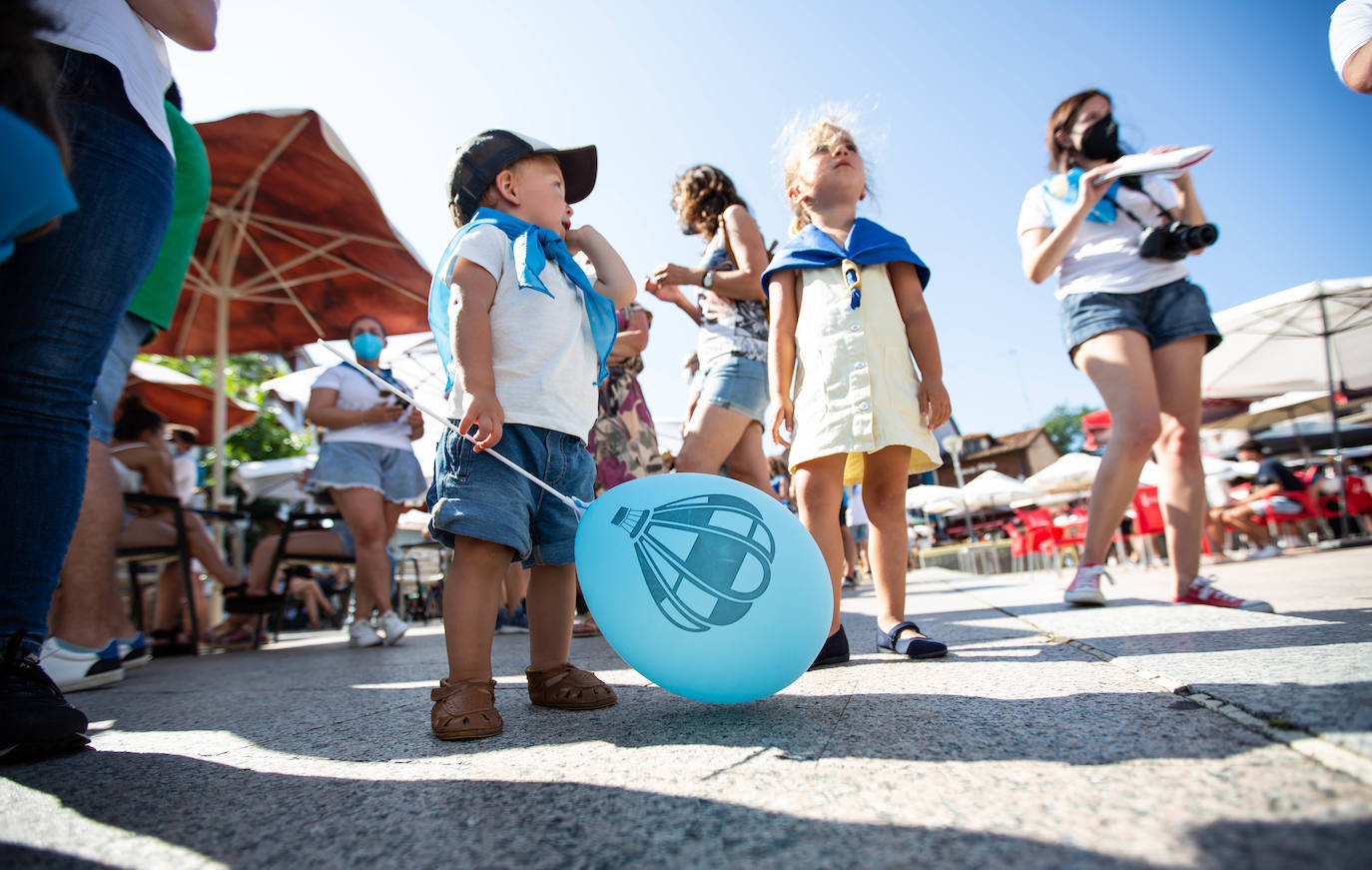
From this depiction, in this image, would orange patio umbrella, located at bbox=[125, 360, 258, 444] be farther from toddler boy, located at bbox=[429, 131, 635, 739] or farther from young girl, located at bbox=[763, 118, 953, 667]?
young girl, located at bbox=[763, 118, 953, 667]

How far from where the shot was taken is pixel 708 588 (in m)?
1.32

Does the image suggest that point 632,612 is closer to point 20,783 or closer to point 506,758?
point 506,758

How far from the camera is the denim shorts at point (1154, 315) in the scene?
8.78 feet

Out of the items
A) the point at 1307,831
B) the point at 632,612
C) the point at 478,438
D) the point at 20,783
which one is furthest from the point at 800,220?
the point at 20,783

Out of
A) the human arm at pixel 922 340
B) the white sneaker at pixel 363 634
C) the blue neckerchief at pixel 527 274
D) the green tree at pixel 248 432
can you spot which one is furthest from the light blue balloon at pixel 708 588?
the green tree at pixel 248 432

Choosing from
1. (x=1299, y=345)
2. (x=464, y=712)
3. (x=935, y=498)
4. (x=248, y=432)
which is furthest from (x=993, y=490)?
(x=464, y=712)

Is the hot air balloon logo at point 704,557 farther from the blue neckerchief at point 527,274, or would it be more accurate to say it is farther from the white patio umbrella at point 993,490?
the white patio umbrella at point 993,490

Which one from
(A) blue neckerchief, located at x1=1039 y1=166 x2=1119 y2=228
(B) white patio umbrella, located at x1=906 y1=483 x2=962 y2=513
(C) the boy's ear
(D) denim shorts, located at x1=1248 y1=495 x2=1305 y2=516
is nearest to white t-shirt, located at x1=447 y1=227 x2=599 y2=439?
(C) the boy's ear

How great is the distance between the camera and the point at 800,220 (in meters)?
2.64

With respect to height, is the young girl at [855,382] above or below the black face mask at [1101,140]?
below

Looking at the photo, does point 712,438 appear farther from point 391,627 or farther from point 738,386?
point 391,627

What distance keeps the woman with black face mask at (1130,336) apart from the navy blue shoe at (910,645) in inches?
43.2

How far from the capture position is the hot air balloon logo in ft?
4.33

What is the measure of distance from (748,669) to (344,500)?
10.3 feet
